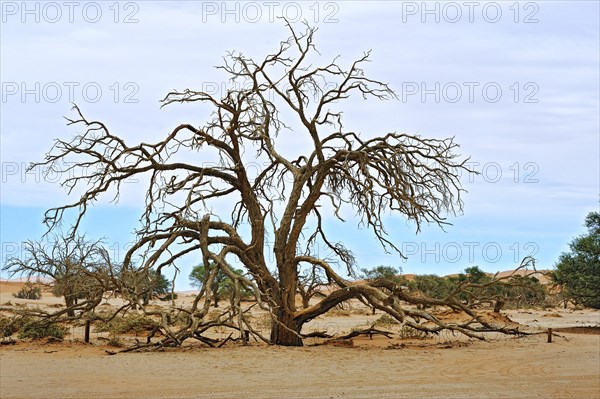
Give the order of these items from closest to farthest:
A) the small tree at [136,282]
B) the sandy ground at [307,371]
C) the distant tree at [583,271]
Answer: the sandy ground at [307,371] → the small tree at [136,282] → the distant tree at [583,271]

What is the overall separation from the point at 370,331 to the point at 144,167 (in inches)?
280

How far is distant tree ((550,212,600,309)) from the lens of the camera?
26989mm

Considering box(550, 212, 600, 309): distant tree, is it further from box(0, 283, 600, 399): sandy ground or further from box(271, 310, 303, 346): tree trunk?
box(271, 310, 303, 346): tree trunk

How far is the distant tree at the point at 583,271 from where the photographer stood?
88.5 ft

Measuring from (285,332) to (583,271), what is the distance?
13565 millimetres

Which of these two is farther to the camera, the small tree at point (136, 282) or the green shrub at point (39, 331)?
the green shrub at point (39, 331)

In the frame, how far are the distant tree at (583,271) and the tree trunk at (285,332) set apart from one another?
12.1m

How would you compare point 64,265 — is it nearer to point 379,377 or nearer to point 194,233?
point 194,233

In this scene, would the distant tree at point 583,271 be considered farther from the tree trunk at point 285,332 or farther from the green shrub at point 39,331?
the green shrub at point 39,331

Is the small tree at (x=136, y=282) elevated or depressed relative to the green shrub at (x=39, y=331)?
elevated

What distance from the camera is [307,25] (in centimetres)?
1855

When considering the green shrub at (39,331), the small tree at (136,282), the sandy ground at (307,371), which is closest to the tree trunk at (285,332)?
the sandy ground at (307,371)

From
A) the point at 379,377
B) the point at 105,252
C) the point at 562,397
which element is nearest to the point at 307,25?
the point at 105,252

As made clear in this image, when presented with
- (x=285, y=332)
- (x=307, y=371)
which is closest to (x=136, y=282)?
(x=285, y=332)
